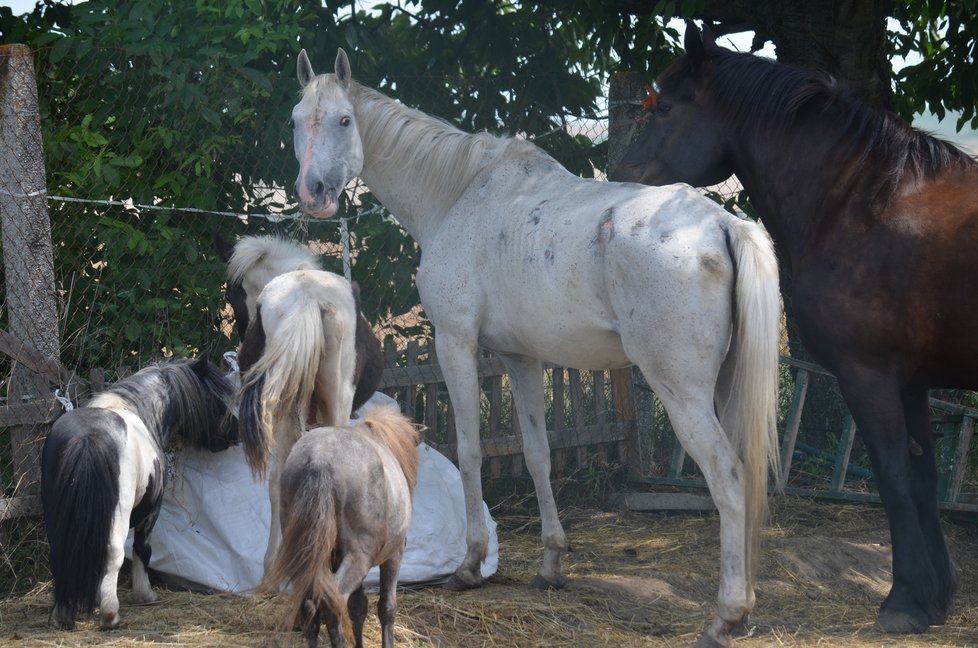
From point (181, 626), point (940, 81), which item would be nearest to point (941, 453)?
point (940, 81)

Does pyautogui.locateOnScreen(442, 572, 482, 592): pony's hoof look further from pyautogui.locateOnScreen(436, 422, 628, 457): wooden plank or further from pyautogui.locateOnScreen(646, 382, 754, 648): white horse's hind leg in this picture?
pyautogui.locateOnScreen(436, 422, 628, 457): wooden plank

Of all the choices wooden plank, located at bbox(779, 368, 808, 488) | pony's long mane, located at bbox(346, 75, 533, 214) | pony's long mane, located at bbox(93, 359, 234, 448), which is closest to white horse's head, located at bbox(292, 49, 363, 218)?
pony's long mane, located at bbox(346, 75, 533, 214)

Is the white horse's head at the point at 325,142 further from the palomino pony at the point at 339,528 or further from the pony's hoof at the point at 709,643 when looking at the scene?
the pony's hoof at the point at 709,643

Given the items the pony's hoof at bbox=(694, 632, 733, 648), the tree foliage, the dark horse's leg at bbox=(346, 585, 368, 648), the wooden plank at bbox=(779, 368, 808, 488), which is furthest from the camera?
the wooden plank at bbox=(779, 368, 808, 488)

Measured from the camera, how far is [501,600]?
4320mm

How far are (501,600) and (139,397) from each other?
67.1 inches

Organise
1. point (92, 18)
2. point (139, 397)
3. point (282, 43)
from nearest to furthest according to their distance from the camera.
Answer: point (139, 397) < point (92, 18) < point (282, 43)

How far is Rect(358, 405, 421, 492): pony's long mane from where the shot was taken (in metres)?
3.53

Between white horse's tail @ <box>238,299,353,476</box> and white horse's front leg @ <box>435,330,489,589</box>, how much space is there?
2.20 feet

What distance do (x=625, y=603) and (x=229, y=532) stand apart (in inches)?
67.9

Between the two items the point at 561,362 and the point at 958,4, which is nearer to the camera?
the point at 561,362

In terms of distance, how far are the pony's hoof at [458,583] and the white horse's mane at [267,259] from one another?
1464 millimetres

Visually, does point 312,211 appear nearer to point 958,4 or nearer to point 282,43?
point 282,43

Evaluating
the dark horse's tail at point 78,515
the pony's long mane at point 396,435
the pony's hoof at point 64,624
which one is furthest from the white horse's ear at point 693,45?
the pony's hoof at point 64,624
